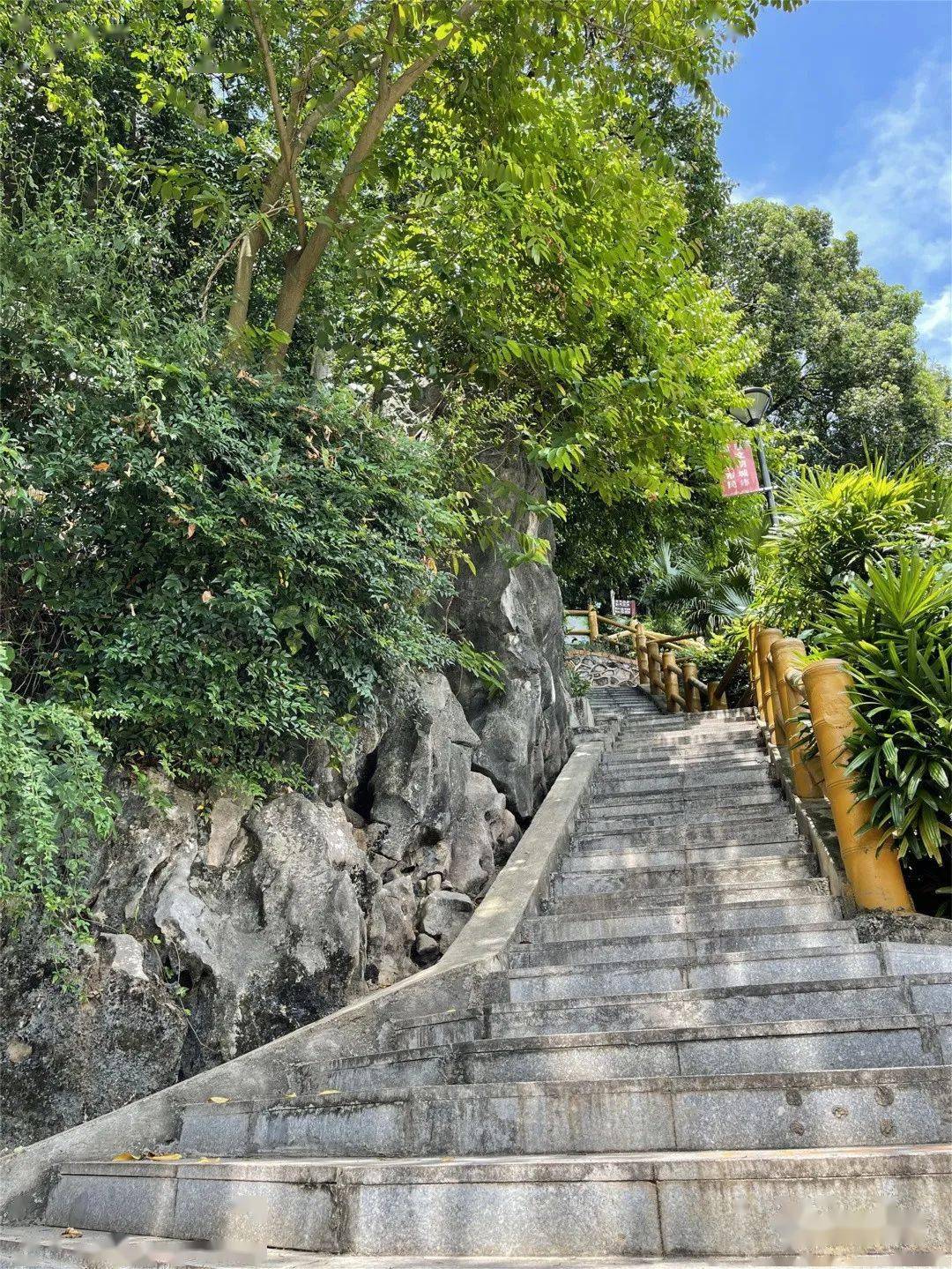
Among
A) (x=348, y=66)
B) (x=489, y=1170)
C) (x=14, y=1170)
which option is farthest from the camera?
(x=348, y=66)

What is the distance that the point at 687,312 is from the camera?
10.3 m

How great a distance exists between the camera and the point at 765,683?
9570mm

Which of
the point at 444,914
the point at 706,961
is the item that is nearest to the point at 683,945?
the point at 706,961

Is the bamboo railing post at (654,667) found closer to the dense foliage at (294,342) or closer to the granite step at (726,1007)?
the dense foliage at (294,342)

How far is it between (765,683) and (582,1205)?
751cm

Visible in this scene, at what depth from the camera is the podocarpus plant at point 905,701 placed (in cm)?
479

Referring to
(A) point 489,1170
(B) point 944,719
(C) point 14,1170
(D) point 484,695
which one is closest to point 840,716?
(B) point 944,719

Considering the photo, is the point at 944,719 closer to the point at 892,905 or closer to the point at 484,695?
the point at 892,905

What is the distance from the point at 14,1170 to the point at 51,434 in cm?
371

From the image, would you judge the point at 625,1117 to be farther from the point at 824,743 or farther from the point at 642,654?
the point at 642,654

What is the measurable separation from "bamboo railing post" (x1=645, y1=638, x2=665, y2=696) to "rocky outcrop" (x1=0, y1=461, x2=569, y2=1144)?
8.34 meters

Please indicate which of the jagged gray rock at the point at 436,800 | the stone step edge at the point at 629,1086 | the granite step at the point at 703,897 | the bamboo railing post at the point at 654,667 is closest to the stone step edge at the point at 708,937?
the granite step at the point at 703,897

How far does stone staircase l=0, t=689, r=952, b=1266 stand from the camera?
8.29 feet

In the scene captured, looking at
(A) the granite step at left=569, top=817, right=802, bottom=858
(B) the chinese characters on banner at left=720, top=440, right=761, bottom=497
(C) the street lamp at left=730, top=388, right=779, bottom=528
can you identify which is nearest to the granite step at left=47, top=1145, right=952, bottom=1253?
(A) the granite step at left=569, top=817, right=802, bottom=858
